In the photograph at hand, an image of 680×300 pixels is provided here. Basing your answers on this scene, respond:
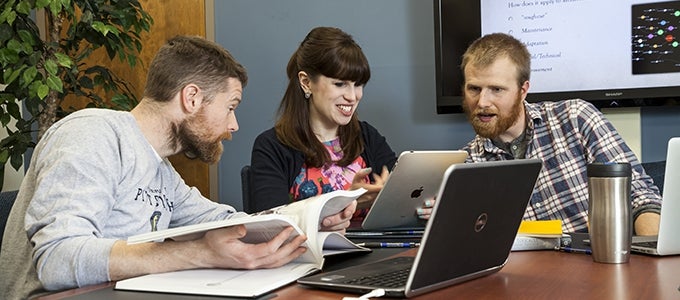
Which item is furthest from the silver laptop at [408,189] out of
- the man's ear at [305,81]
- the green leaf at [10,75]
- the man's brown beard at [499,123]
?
the green leaf at [10,75]

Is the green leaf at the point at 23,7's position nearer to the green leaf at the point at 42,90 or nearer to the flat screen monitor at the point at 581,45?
the green leaf at the point at 42,90

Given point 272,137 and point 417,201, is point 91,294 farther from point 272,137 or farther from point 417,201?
point 272,137

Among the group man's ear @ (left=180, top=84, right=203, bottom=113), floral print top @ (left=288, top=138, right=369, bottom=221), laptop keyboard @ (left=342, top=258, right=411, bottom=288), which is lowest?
floral print top @ (left=288, top=138, right=369, bottom=221)

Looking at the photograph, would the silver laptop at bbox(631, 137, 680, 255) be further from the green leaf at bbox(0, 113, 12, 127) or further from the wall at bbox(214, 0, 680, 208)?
the green leaf at bbox(0, 113, 12, 127)

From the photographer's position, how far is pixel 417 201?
192 cm

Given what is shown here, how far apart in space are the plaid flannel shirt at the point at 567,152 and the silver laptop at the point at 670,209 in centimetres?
92

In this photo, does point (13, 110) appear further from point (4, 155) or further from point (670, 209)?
point (670, 209)

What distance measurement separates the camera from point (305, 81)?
273 cm

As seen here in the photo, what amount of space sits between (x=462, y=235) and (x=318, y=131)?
161 cm

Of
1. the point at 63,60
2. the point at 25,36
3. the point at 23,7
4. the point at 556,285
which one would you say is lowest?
the point at 556,285

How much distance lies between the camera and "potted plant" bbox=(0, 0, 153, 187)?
3.10 metres

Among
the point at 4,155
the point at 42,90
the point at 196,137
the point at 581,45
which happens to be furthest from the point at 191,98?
the point at 4,155

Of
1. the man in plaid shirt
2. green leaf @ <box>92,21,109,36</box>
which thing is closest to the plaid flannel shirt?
the man in plaid shirt

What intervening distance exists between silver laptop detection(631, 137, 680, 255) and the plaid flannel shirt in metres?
0.92
